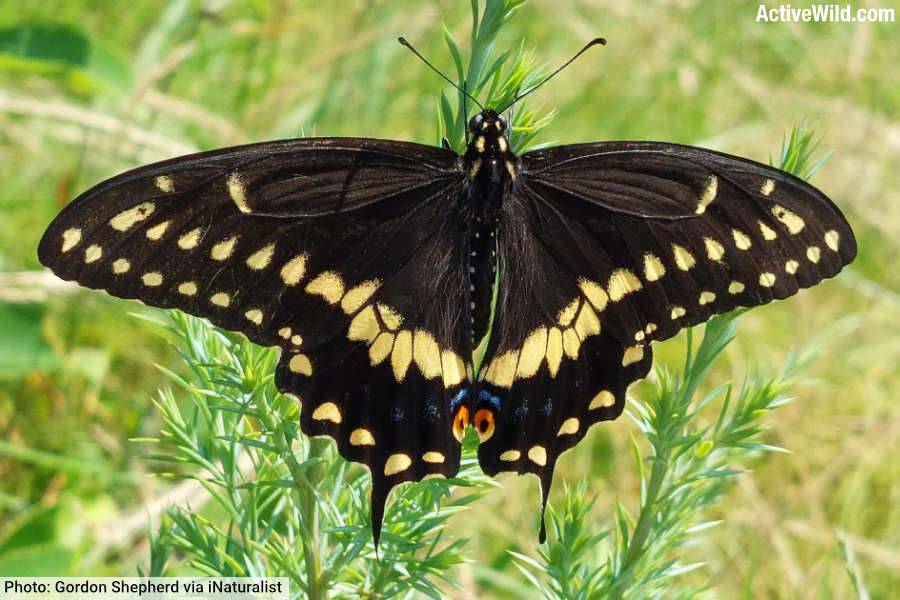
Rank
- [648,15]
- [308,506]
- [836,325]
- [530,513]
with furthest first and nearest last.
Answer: [648,15] < [836,325] < [530,513] < [308,506]

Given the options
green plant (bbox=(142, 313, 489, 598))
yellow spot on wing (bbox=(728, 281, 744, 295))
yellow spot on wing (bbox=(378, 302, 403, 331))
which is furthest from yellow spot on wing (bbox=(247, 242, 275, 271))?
yellow spot on wing (bbox=(728, 281, 744, 295))

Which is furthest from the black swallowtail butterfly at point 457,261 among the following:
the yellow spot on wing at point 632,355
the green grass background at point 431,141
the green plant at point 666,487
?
the green grass background at point 431,141

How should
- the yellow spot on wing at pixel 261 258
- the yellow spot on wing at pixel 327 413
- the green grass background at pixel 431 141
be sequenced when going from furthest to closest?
1. the green grass background at pixel 431 141
2. the yellow spot on wing at pixel 261 258
3. the yellow spot on wing at pixel 327 413

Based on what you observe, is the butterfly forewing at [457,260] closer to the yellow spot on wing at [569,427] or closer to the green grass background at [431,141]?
the yellow spot on wing at [569,427]

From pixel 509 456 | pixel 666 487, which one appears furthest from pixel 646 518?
pixel 509 456

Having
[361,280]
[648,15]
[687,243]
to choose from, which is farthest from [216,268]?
[648,15]

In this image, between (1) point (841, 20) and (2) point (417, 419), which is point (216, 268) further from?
(1) point (841, 20)
